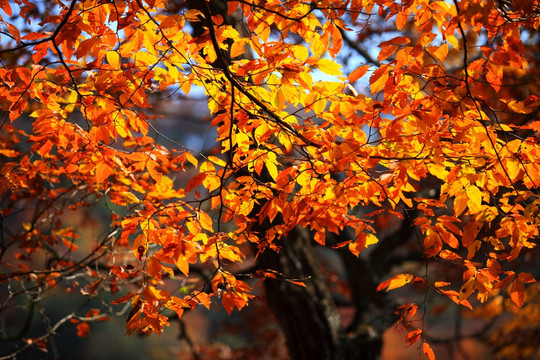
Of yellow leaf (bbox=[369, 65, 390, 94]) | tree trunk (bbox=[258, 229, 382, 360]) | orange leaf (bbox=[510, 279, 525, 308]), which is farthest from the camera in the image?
tree trunk (bbox=[258, 229, 382, 360])

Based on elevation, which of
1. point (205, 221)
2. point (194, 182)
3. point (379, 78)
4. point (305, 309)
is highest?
point (379, 78)

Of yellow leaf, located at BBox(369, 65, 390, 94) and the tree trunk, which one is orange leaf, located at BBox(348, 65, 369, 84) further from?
the tree trunk

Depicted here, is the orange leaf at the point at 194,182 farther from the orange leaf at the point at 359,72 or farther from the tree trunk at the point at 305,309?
the tree trunk at the point at 305,309

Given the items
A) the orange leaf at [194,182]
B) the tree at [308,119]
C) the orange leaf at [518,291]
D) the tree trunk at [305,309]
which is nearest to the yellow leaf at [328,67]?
the tree at [308,119]

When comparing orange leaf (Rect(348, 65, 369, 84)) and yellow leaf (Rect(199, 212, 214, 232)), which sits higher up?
orange leaf (Rect(348, 65, 369, 84))

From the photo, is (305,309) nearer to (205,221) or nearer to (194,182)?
(205,221)

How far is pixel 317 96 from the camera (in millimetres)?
2135

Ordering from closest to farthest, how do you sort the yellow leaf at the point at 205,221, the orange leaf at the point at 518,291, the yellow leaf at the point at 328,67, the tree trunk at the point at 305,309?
1. the yellow leaf at the point at 328,67
2. the orange leaf at the point at 518,291
3. the yellow leaf at the point at 205,221
4. the tree trunk at the point at 305,309

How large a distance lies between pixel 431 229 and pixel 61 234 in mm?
3468

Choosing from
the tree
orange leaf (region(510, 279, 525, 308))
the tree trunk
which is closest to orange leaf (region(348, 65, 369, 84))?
the tree

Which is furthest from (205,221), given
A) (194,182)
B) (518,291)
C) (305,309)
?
(305,309)

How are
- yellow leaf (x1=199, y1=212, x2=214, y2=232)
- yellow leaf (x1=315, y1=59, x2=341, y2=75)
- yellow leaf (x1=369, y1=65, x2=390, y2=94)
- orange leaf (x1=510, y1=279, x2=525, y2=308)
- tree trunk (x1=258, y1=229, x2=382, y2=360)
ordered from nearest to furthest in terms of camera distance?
1. yellow leaf (x1=315, y1=59, x2=341, y2=75)
2. yellow leaf (x1=369, y1=65, x2=390, y2=94)
3. orange leaf (x1=510, y1=279, x2=525, y2=308)
4. yellow leaf (x1=199, y1=212, x2=214, y2=232)
5. tree trunk (x1=258, y1=229, x2=382, y2=360)

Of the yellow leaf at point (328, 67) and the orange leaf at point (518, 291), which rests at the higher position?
the yellow leaf at point (328, 67)

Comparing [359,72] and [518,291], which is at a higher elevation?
[359,72]
